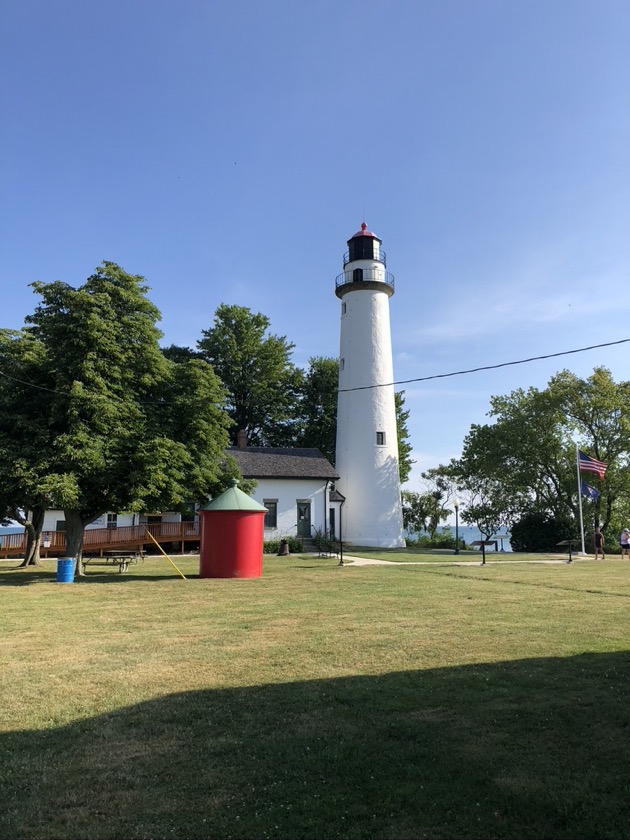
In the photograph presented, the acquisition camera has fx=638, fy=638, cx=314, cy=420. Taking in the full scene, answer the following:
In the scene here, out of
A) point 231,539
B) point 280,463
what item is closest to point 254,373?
point 280,463

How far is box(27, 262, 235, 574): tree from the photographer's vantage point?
56.7ft

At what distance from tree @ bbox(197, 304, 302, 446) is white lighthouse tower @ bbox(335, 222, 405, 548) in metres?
9.81

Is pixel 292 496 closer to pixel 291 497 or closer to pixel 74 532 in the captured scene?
pixel 291 497

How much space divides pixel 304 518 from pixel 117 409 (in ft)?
62.6

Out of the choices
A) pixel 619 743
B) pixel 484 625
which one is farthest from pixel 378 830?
pixel 484 625

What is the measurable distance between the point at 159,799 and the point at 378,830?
4.75 feet

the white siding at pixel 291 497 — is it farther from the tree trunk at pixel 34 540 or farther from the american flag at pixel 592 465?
the american flag at pixel 592 465

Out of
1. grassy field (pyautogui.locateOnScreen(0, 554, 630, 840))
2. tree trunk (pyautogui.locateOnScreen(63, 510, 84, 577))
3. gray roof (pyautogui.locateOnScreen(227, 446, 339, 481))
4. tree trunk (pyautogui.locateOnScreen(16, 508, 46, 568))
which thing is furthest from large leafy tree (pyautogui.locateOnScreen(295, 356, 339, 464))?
grassy field (pyautogui.locateOnScreen(0, 554, 630, 840))

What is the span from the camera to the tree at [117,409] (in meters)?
17.3

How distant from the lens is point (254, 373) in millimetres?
45875

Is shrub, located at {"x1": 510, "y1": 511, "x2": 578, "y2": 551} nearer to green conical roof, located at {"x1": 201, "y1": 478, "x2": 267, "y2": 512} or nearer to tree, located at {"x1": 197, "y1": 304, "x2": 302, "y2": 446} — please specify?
tree, located at {"x1": 197, "y1": 304, "x2": 302, "y2": 446}

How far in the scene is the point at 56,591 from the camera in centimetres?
1585

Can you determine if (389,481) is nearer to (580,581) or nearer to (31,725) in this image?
(580,581)

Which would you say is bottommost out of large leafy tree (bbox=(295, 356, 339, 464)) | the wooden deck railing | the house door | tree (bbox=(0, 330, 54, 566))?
the wooden deck railing
